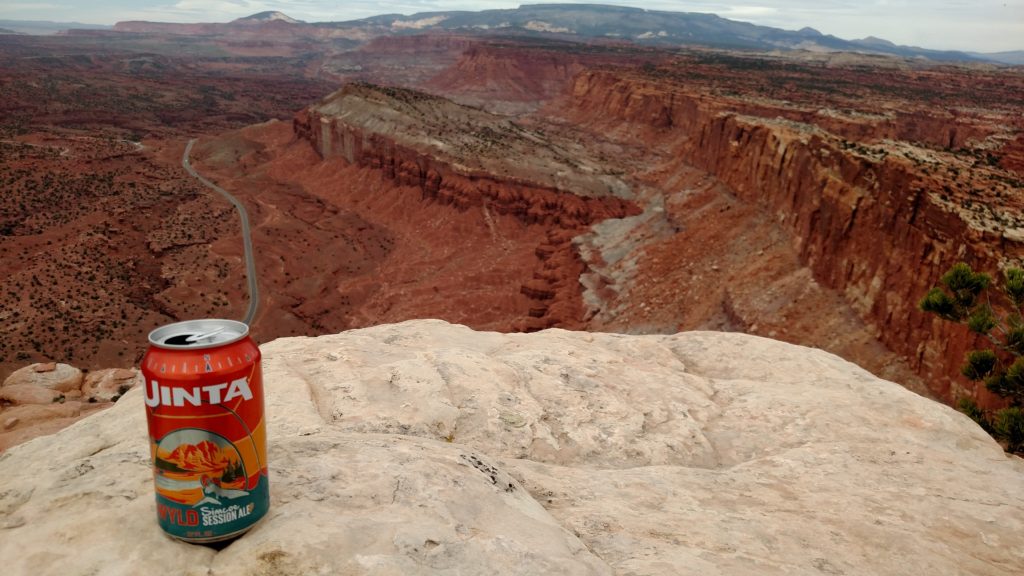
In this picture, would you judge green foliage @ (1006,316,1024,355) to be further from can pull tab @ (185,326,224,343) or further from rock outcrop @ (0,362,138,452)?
rock outcrop @ (0,362,138,452)

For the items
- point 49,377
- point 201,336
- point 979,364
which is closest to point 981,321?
point 979,364

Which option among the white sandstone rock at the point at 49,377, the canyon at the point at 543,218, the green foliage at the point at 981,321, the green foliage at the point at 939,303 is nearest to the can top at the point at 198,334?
the green foliage at the point at 981,321

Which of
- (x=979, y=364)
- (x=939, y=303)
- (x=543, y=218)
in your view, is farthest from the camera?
(x=543, y=218)

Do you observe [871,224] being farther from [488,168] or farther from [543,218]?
[488,168]

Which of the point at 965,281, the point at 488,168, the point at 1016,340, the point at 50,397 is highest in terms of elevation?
the point at 965,281

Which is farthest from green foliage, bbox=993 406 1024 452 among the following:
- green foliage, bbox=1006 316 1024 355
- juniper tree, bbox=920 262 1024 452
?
green foliage, bbox=1006 316 1024 355

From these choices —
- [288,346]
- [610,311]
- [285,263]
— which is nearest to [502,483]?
[288,346]
